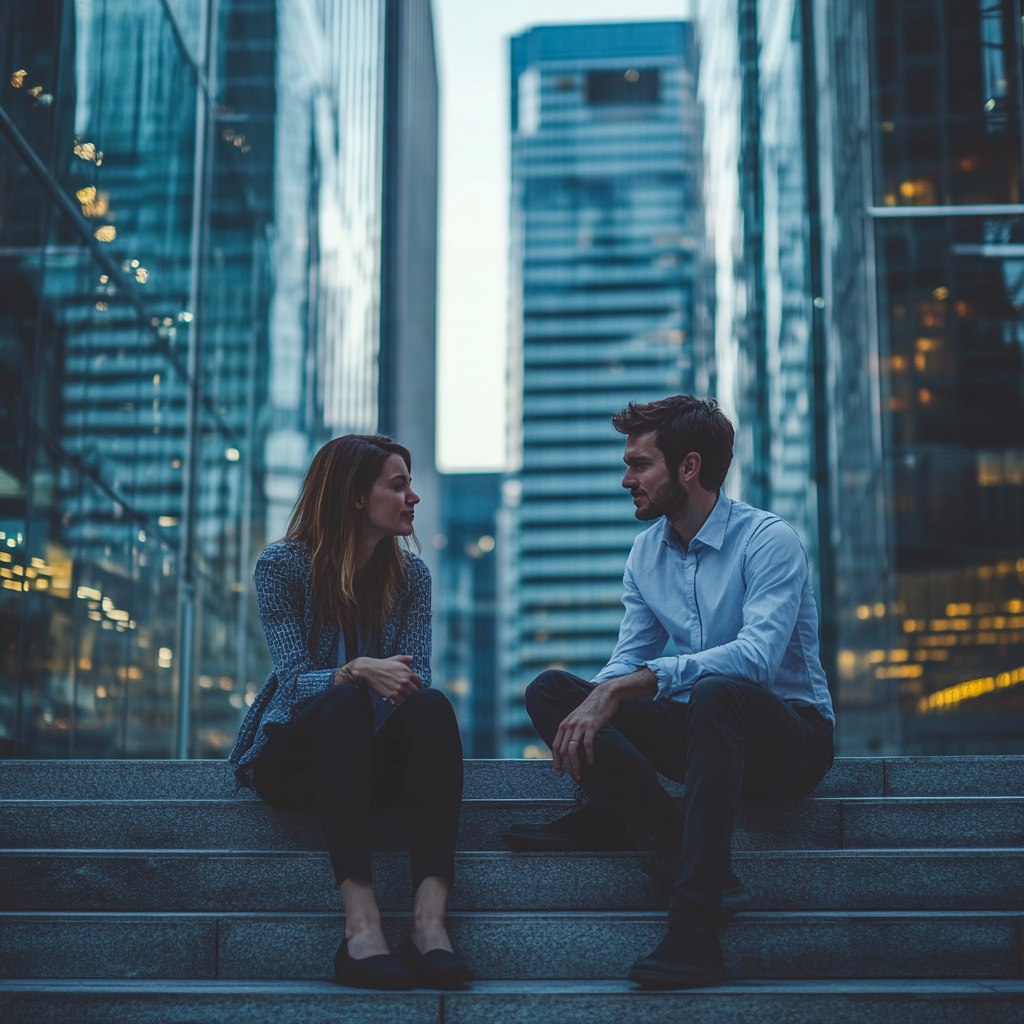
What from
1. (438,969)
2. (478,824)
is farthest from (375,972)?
(478,824)

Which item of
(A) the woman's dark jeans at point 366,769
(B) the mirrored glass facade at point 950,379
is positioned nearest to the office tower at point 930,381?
(B) the mirrored glass facade at point 950,379

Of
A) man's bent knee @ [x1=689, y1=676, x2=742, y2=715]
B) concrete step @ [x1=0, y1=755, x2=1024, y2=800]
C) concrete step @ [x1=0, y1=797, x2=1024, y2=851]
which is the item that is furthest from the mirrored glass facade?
man's bent knee @ [x1=689, y1=676, x2=742, y2=715]

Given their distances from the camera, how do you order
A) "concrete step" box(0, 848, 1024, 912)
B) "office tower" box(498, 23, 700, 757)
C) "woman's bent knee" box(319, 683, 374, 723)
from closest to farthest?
"woman's bent knee" box(319, 683, 374, 723) → "concrete step" box(0, 848, 1024, 912) → "office tower" box(498, 23, 700, 757)

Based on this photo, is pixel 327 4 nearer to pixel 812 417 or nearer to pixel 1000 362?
pixel 812 417

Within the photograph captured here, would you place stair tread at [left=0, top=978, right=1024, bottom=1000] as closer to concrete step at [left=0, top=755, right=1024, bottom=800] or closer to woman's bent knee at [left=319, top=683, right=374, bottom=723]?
woman's bent knee at [left=319, top=683, right=374, bottom=723]

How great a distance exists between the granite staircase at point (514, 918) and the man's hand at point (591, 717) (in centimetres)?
32

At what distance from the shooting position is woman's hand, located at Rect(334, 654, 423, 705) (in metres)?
3.21

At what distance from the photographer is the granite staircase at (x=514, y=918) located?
8.88ft

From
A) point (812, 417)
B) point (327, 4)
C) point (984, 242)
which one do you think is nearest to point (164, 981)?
Answer: point (984, 242)

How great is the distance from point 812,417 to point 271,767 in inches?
570

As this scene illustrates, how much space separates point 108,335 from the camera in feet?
32.1

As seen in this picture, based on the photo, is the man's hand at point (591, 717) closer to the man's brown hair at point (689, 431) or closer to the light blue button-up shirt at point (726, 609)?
the light blue button-up shirt at point (726, 609)

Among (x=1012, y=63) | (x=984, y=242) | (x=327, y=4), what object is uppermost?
(x=327, y=4)

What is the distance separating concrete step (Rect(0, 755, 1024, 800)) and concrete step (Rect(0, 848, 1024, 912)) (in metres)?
0.68
